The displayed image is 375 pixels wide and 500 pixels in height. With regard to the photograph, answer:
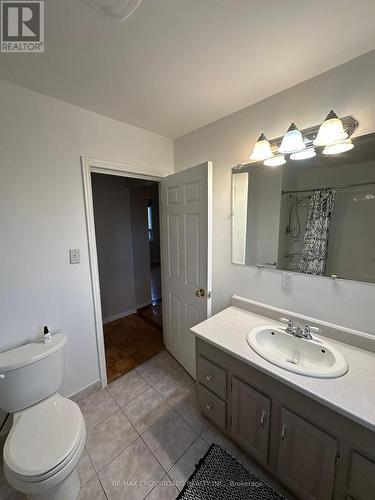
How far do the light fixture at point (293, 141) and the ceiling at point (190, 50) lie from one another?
1.11 feet

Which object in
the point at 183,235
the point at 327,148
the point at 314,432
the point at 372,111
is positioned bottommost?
the point at 314,432

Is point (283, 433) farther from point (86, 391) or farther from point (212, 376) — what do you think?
point (86, 391)

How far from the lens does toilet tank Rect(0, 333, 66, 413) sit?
1189mm

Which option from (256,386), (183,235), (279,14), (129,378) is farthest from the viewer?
(129,378)

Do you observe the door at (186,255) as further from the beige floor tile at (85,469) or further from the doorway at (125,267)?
the beige floor tile at (85,469)

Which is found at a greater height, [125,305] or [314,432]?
[314,432]

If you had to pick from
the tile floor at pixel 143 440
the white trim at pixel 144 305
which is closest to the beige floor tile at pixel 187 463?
the tile floor at pixel 143 440

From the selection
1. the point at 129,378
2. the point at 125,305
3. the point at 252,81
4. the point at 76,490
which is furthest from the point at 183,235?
the point at 125,305

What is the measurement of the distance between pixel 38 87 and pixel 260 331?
6.86ft

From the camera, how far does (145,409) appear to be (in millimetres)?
1647

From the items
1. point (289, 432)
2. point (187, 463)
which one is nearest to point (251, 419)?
point (289, 432)

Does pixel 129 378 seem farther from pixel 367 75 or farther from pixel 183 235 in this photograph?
pixel 367 75

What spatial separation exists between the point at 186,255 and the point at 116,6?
4.73 feet

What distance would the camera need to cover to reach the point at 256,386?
111 cm
